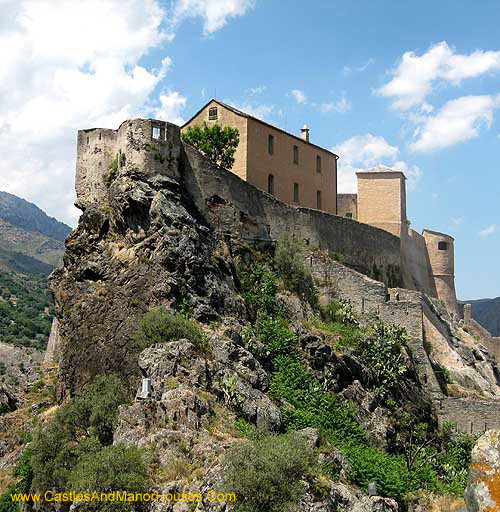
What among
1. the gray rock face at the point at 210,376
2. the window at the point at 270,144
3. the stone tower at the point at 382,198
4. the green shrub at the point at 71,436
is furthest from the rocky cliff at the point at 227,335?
the stone tower at the point at 382,198

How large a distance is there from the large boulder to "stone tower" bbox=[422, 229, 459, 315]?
49.1 metres

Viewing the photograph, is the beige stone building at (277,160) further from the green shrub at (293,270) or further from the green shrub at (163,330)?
the green shrub at (163,330)

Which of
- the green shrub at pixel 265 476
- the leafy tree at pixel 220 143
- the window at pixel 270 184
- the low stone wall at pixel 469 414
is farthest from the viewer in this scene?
the window at pixel 270 184

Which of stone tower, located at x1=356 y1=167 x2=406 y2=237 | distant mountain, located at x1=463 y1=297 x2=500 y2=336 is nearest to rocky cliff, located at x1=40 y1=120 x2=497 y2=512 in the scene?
stone tower, located at x1=356 y1=167 x2=406 y2=237

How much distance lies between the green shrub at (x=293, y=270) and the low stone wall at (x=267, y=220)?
96 cm

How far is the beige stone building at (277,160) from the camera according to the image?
37.6m

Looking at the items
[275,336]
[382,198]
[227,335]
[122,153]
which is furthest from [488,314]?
[227,335]

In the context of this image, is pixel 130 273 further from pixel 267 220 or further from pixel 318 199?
pixel 318 199

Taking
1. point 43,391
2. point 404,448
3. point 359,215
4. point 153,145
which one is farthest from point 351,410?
point 359,215

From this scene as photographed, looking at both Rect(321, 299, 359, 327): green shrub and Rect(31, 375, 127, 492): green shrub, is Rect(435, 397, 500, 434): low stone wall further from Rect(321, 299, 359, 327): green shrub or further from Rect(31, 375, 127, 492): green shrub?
Rect(31, 375, 127, 492): green shrub

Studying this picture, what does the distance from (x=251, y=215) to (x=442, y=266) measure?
2590cm

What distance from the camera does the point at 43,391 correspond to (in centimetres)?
3397

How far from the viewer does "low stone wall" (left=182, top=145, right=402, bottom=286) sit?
30.7 meters

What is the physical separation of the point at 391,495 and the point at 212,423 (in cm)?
632
